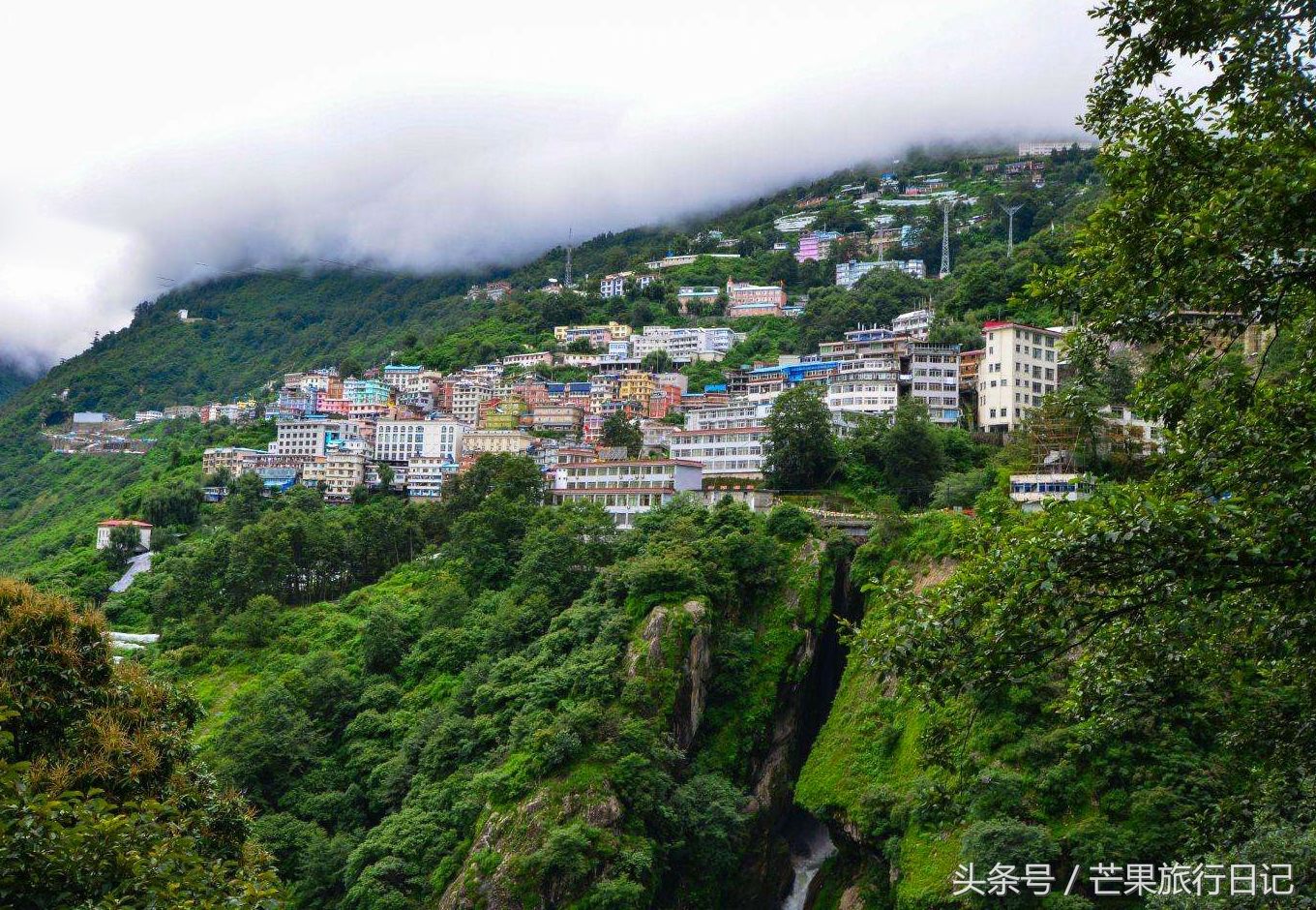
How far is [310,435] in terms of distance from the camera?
73375mm

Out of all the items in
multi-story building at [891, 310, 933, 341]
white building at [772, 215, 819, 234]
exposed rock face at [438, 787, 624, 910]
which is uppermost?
white building at [772, 215, 819, 234]

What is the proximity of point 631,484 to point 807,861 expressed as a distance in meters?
20.2

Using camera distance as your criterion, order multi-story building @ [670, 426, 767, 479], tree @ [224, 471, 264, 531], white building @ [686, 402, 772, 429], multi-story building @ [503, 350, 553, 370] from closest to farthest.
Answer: multi-story building @ [670, 426, 767, 479] < white building @ [686, 402, 772, 429] < tree @ [224, 471, 264, 531] < multi-story building @ [503, 350, 553, 370]

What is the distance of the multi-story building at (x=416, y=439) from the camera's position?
70438 millimetres

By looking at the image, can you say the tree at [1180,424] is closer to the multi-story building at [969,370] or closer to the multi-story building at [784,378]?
the multi-story building at [969,370]

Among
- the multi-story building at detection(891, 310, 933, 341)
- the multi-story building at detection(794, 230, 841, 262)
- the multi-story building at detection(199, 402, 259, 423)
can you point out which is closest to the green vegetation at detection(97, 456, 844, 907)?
the multi-story building at detection(891, 310, 933, 341)

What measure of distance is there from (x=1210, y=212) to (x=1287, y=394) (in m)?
1.89

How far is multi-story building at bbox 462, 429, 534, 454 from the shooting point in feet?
223

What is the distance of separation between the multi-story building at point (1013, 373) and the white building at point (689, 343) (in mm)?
36154

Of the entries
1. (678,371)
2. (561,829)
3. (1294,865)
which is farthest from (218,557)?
(1294,865)

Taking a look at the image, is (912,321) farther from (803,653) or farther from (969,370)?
(803,653)

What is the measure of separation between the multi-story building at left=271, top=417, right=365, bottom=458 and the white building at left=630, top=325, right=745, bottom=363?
23.3 m

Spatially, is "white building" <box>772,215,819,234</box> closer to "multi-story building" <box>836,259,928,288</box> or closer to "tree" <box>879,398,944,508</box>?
"multi-story building" <box>836,259,928,288</box>

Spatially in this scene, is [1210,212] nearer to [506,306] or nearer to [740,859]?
[740,859]
